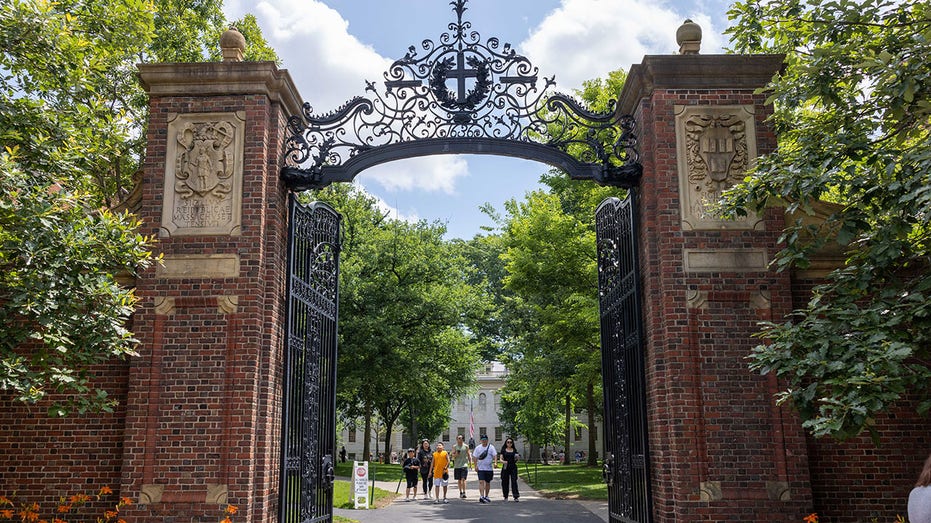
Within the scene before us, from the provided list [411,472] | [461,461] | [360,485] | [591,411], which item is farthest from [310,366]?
[591,411]

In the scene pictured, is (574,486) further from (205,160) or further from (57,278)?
(57,278)

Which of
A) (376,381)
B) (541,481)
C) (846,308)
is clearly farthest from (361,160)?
(541,481)

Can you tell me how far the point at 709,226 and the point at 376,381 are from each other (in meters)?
18.4

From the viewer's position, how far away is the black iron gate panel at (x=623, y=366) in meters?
8.73

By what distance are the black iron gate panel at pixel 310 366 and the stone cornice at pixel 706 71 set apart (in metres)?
4.26

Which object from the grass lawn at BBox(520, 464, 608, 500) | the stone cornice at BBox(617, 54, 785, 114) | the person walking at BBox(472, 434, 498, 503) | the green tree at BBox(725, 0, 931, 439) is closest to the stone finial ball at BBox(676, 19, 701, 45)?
the stone cornice at BBox(617, 54, 785, 114)

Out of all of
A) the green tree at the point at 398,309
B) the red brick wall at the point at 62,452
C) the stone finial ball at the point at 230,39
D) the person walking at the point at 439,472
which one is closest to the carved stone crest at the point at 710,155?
the stone finial ball at the point at 230,39

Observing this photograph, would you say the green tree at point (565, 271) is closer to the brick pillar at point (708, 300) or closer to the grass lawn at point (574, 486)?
the grass lawn at point (574, 486)

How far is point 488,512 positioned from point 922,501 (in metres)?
13.4

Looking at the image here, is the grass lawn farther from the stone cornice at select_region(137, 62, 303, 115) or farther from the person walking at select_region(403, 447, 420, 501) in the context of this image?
the stone cornice at select_region(137, 62, 303, 115)

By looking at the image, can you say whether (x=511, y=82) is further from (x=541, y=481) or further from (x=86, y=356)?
(x=541, y=481)

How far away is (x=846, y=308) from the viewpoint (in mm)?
6770

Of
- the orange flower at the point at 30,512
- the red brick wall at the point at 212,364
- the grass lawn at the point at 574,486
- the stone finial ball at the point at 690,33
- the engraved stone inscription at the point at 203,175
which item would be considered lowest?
the grass lawn at the point at 574,486

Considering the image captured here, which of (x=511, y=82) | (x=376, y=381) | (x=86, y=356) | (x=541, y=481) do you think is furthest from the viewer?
(x=541, y=481)
